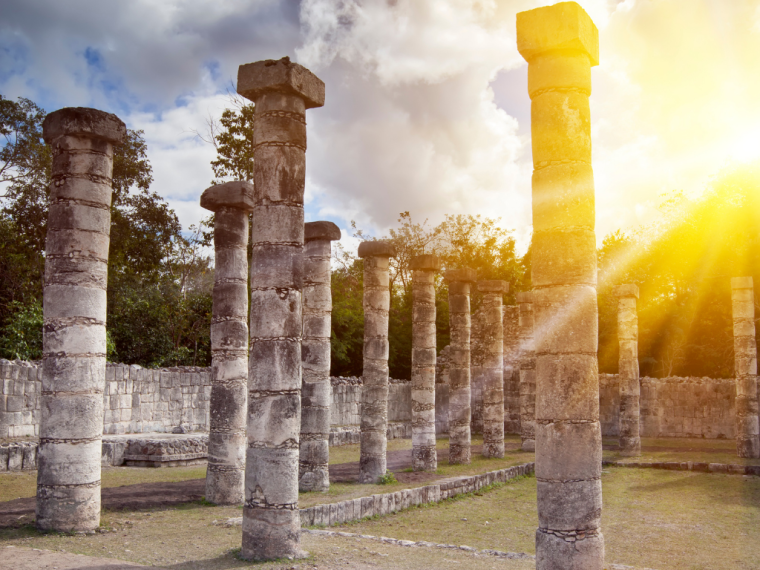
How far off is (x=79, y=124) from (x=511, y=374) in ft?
65.9

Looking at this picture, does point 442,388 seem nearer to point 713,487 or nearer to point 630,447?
point 630,447

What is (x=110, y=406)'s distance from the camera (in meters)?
16.1

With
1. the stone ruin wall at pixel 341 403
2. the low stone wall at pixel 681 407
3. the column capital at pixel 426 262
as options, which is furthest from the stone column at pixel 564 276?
the low stone wall at pixel 681 407

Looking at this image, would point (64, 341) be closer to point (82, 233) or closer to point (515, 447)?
point (82, 233)

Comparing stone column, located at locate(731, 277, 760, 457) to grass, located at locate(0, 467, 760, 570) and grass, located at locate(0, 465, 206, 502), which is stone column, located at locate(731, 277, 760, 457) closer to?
grass, located at locate(0, 467, 760, 570)

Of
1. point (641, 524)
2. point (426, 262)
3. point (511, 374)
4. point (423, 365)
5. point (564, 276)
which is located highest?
point (426, 262)

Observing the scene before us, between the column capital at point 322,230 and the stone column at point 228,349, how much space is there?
1.61m

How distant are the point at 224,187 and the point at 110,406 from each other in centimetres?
827

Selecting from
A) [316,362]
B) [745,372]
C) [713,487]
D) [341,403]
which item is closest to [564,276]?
[316,362]

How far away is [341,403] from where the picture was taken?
914 inches

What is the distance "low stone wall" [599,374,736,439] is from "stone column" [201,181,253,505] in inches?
682

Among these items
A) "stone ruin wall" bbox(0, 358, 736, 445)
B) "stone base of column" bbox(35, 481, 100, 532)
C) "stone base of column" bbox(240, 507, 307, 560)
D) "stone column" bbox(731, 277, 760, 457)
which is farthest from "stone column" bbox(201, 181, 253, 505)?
"stone column" bbox(731, 277, 760, 457)

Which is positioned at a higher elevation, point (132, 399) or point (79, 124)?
point (79, 124)

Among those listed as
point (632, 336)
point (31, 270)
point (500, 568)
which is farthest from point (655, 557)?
point (31, 270)
